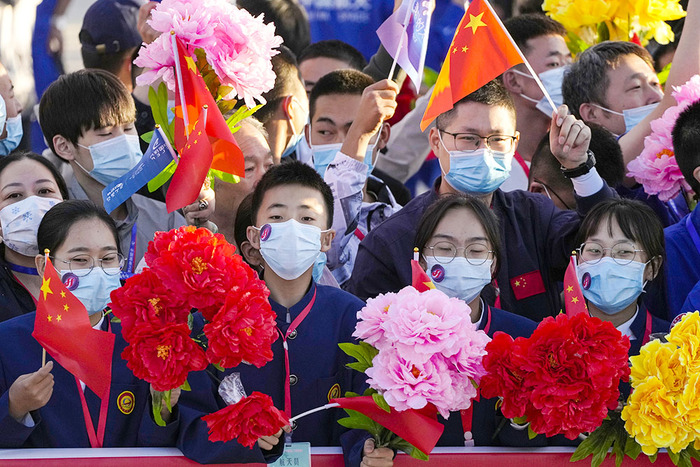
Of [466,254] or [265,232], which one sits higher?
[265,232]

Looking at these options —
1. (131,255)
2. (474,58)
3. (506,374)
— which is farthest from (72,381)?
(474,58)

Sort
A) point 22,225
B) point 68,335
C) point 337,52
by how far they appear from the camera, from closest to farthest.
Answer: point 68,335 → point 22,225 → point 337,52

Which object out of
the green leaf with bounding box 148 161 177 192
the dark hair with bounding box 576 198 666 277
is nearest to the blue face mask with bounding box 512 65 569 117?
the dark hair with bounding box 576 198 666 277

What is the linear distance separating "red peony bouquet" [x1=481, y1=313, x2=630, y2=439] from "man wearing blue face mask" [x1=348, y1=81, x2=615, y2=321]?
1.18m

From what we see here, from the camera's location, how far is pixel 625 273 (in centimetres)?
405

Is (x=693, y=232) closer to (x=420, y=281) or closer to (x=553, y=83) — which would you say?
(x=420, y=281)

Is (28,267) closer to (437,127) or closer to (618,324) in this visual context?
(437,127)

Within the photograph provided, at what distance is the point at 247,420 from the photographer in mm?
3131

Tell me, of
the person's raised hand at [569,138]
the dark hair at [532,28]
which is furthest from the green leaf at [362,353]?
the dark hair at [532,28]

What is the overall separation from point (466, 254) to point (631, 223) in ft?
2.31

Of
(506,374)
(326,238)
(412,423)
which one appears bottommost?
(412,423)

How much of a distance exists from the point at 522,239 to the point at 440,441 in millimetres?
1271

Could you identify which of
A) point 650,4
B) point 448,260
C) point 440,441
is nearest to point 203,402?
point 440,441

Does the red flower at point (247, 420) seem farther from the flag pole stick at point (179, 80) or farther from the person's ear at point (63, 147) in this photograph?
the person's ear at point (63, 147)
